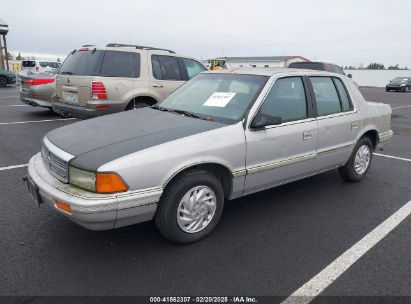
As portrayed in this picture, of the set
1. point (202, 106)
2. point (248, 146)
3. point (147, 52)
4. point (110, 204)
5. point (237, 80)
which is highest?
point (147, 52)

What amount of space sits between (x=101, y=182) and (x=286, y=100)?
2.25m

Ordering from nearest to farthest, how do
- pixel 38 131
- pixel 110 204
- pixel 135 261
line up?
pixel 110 204, pixel 135 261, pixel 38 131

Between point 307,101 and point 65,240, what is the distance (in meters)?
2.98

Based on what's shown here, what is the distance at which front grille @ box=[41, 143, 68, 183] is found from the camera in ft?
9.53

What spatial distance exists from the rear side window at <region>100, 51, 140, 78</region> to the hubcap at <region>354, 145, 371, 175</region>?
4416 mm

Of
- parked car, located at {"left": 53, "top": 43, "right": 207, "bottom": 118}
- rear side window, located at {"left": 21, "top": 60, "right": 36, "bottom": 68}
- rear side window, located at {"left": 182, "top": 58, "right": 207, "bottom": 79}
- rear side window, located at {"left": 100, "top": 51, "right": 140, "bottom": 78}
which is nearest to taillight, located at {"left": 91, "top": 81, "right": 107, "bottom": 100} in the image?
parked car, located at {"left": 53, "top": 43, "right": 207, "bottom": 118}

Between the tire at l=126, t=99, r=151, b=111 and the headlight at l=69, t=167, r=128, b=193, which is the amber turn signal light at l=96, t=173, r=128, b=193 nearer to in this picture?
the headlight at l=69, t=167, r=128, b=193

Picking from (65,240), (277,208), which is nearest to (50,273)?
(65,240)

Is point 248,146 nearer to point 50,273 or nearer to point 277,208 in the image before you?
point 277,208

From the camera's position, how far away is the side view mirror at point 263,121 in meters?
3.40

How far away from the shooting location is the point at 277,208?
410 centimetres

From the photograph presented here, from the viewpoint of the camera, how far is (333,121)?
4.32m

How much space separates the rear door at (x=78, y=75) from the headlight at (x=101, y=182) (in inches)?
167

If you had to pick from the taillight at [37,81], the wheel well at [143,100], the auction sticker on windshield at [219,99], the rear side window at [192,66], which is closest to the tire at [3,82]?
the taillight at [37,81]
